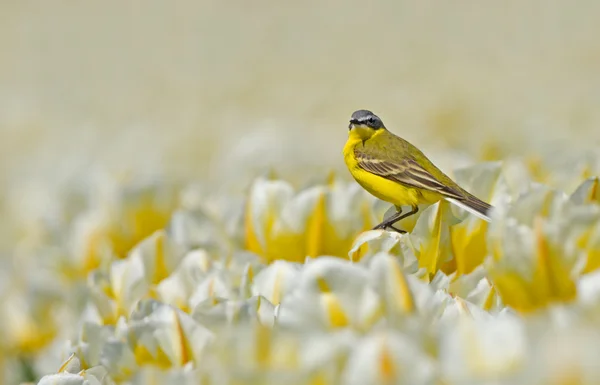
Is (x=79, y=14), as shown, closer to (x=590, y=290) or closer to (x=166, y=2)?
(x=166, y=2)

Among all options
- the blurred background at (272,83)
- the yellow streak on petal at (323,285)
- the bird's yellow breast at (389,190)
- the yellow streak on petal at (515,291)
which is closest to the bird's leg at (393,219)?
the bird's yellow breast at (389,190)

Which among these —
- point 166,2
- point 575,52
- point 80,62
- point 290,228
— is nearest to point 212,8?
point 166,2

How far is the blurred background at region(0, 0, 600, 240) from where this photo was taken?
4391mm

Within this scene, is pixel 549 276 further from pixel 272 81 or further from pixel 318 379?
pixel 272 81

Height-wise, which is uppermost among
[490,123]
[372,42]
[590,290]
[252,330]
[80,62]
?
[372,42]

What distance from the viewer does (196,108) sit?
936 centimetres

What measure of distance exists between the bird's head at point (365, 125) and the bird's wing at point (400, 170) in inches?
4.8

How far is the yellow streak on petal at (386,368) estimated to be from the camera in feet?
2.89

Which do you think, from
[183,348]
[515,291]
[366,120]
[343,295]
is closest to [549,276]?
[515,291]

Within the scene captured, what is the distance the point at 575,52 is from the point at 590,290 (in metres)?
10.8

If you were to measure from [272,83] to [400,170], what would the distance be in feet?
28.9

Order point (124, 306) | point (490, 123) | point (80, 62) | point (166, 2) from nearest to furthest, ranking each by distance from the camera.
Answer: point (124, 306), point (490, 123), point (80, 62), point (166, 2)

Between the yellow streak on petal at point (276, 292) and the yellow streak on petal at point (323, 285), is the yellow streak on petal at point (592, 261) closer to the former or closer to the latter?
the yellow streak on petal at point (323, 285)

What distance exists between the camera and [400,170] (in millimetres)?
2785
